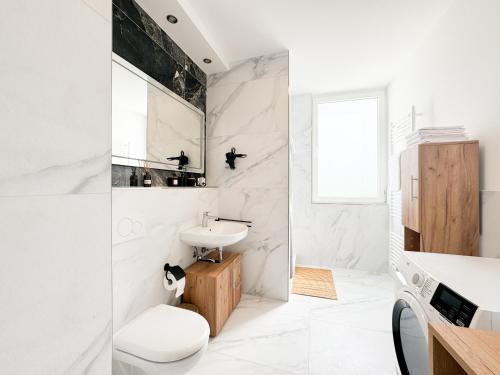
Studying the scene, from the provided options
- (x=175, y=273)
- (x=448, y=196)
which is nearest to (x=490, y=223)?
(x=448, y=196)

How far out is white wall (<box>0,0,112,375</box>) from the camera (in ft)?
1.31

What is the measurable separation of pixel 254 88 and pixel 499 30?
1769 mm

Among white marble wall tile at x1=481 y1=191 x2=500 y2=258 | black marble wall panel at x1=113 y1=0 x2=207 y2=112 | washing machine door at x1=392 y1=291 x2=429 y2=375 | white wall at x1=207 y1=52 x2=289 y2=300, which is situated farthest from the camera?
white wall at x1=207 y1=52 x2=289 y2=300

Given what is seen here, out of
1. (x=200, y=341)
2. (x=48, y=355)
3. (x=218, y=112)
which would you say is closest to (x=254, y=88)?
(x=218, y=112)

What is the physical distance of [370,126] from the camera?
3.02 metres

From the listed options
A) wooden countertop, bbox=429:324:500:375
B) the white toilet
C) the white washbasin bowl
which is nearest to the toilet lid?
the white toilet

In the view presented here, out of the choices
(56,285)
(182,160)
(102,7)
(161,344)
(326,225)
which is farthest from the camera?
(326,225)

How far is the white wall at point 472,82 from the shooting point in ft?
4.02

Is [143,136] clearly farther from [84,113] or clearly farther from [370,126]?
[370,126]

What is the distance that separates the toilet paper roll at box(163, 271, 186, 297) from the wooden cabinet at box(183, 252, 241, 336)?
0.25 m

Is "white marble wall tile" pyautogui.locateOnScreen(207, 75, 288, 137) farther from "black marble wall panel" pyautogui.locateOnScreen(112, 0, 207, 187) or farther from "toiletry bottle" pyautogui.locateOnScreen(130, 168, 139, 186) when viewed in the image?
"toiletry bottle" pyautogui.locateOnScreen(130, 168, 139, 186)

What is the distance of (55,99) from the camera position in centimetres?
47

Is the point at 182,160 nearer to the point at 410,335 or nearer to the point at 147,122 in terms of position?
the point at 147,122

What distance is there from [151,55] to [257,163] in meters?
1.32
